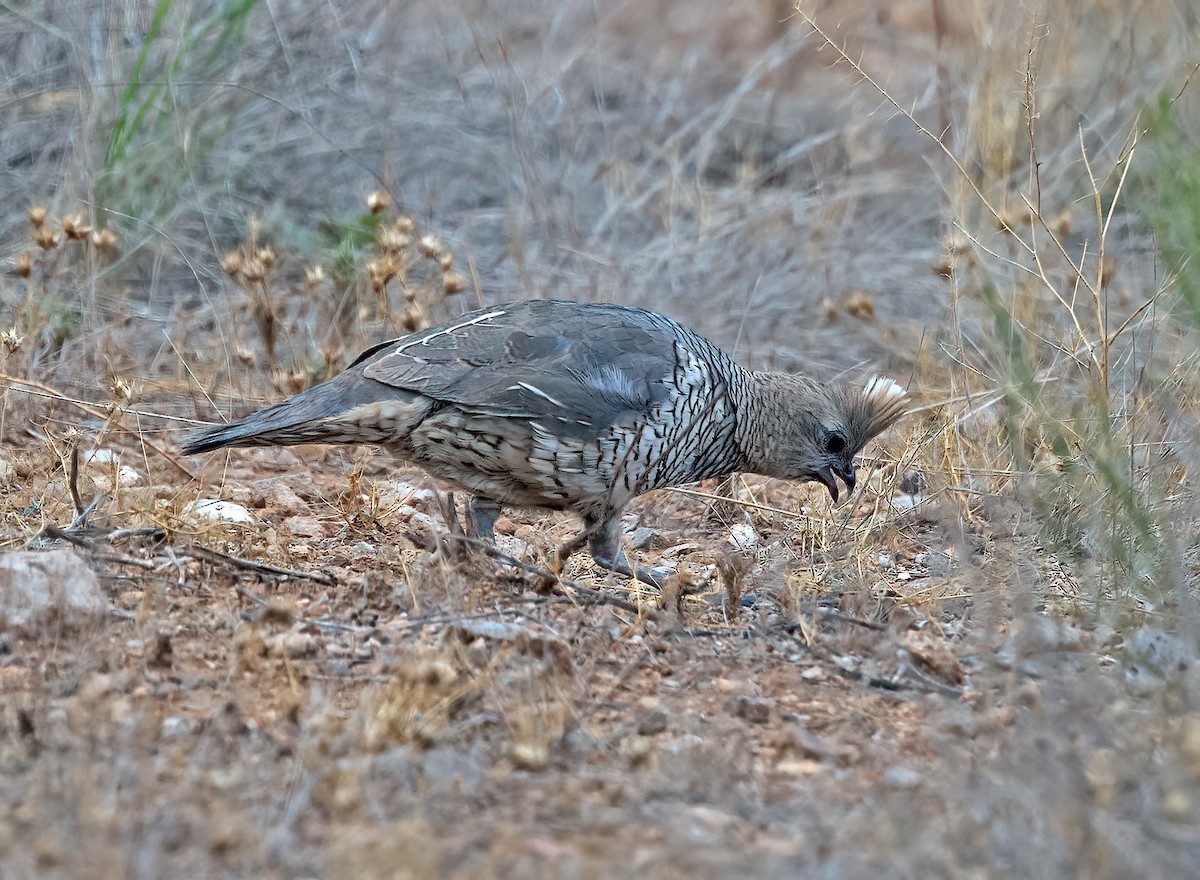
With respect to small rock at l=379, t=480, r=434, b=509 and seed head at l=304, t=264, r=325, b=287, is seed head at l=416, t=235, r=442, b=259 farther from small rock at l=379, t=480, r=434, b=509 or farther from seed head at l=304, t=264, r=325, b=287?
small rock at l=379, t=480, r=434, b=509

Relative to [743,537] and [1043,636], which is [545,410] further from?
[1043,636]

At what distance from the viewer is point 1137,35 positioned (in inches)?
332

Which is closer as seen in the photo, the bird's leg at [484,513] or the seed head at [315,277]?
the bird's leg at [484,513]

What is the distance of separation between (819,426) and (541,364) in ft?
3.87

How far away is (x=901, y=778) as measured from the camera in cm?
294

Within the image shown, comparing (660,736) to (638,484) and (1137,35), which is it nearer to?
(638,484)

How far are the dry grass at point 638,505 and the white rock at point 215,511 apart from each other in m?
0.11

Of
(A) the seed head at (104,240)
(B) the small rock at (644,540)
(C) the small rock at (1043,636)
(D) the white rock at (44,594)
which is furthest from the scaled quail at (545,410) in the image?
(A) the seed head at (104,240)

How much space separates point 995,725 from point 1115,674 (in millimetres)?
622

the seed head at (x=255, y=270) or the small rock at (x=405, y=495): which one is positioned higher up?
the seed head at (x=255, y=270)

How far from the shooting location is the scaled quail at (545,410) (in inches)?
181

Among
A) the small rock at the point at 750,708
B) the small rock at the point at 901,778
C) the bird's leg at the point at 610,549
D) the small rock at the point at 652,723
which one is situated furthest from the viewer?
the bird's leg at the point at 610,549

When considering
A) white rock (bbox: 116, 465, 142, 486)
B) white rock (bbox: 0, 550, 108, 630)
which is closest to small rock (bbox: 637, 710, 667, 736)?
white rock (bbox: 0, 550, 108, 630)

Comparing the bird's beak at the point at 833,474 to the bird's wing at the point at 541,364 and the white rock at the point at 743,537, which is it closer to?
the white rock at the point at 743,537
